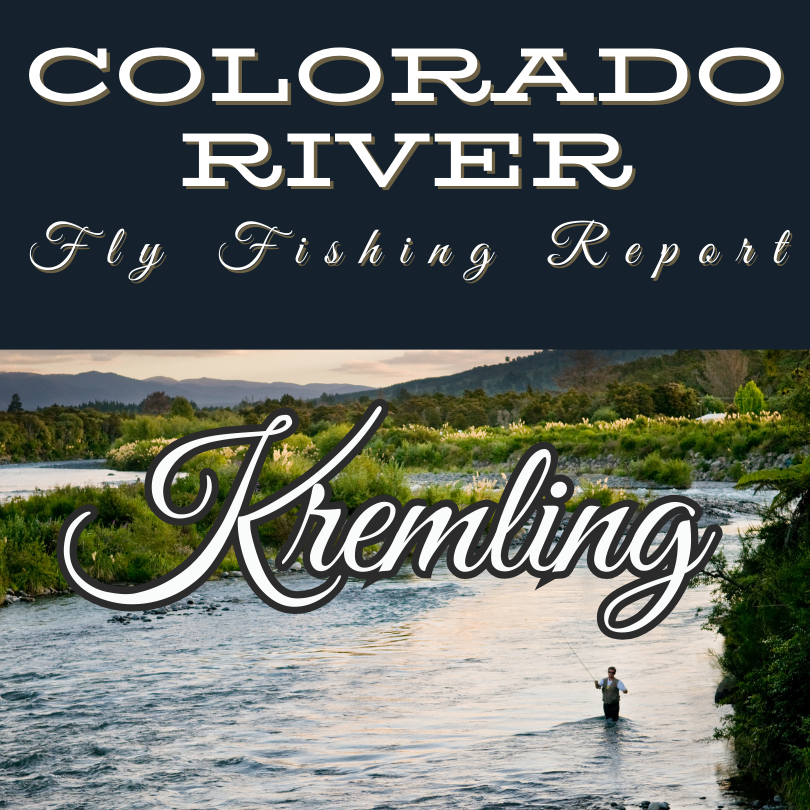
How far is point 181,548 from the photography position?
19.9 m

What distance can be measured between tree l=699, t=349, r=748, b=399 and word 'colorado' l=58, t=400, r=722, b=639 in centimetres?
5857

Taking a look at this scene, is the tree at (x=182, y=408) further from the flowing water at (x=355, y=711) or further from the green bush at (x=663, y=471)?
the flowing water at (x=355, y=711)

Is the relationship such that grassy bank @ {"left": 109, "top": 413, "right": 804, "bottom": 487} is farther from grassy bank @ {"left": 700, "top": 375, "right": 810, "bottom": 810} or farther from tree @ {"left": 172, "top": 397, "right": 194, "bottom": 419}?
grassy bank @ {"left": 700, "top": 375, "right": 810, "bottom": 810}

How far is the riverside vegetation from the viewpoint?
813 cm

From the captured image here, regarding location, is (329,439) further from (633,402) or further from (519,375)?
(519,375)

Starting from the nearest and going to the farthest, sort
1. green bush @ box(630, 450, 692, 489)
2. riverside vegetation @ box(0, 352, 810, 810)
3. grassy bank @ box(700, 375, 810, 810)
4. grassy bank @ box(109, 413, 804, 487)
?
grassy bank @ box(700, 375, 810, 810) → riverside vegetation @ box(0, 352, 810, 810) → green bush @ box(630, 450, 692, 489) → grassy bank @ box(109, 413, 804, 487)

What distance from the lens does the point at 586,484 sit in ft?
95.0

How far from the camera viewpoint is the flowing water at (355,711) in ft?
27.7

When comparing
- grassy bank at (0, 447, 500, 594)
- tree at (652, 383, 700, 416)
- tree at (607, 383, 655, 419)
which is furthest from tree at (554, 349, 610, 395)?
grassy bank at (0, 447, 500, 594)

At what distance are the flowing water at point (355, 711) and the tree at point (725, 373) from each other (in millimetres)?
55071

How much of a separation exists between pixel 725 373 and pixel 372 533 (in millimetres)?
62111

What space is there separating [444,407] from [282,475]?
148ft

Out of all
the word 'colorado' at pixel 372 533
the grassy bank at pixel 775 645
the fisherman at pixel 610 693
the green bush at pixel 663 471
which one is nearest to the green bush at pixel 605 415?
the green bush at pixel 663 471

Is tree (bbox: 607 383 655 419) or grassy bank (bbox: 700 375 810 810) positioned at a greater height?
tree (bbox: 607 383 655 419)
